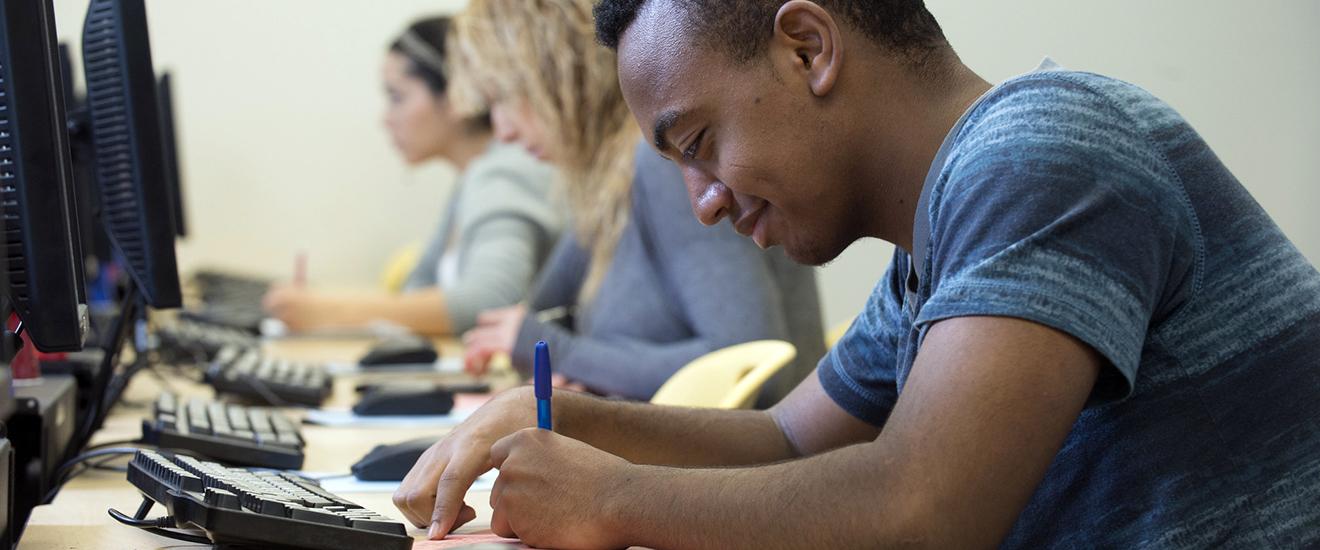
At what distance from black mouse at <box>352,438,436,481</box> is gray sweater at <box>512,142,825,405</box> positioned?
2.18 feet

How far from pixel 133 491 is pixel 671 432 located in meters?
0.48

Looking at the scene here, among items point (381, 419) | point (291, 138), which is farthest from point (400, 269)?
point (381, 419)

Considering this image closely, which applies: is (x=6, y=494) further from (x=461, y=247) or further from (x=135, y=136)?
(x=461, y=247)

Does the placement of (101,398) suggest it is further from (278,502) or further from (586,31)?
(586,31)

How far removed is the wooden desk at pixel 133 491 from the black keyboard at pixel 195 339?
0.41 ft

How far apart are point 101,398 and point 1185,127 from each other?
3.73 ft

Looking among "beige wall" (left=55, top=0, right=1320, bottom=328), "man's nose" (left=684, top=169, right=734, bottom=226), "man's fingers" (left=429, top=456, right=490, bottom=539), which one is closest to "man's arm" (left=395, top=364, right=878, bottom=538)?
"man's fingers" (left=429, top=456, right=490, bottom=539)

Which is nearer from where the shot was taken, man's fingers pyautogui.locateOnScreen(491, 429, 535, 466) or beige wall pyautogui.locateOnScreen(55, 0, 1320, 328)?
man's fingers pyautogui.locateOnScreen(491, 429, 535, 466)

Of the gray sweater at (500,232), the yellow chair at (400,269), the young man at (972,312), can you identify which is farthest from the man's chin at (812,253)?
the yellow chair at (400,269)

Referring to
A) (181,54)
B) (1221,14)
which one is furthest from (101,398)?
(181,54)

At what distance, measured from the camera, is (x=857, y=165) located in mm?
968

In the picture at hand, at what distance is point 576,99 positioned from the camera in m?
2.21

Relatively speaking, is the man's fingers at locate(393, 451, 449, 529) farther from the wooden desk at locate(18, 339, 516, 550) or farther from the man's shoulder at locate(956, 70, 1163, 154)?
the man's shoulder at locate(956, 70, 1163, 154)

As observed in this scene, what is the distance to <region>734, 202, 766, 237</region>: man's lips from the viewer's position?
1.02 metres
